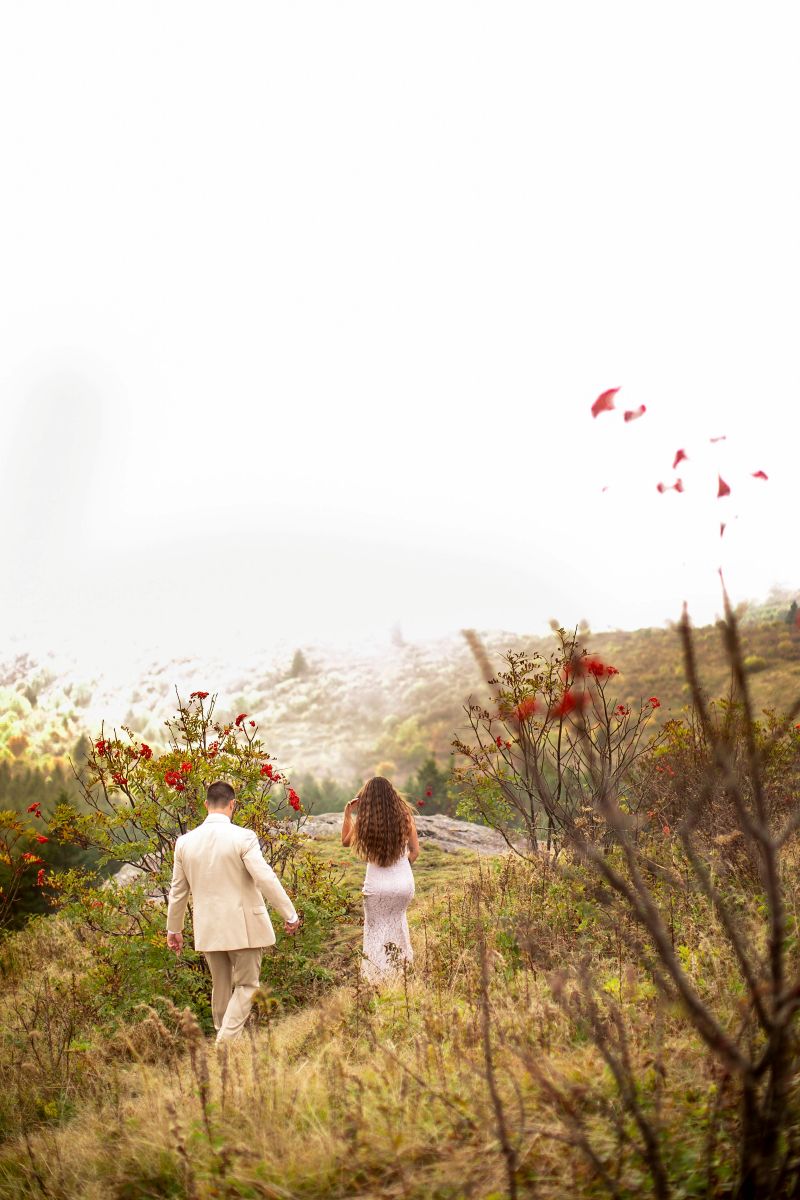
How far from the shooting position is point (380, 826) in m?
6.67

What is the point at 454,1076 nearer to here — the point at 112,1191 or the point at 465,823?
the point at 112,1191

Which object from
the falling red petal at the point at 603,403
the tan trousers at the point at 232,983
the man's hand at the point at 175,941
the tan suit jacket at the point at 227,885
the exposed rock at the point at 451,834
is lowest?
the exposed rock at the point at 451,834

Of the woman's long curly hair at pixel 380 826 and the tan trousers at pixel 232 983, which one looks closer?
the tan trousers at pixel 232 983

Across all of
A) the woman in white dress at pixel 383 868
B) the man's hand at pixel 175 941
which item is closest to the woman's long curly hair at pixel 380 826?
the woman in white dress at pixel 383 868

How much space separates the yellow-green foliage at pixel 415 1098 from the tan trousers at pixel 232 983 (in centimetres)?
32

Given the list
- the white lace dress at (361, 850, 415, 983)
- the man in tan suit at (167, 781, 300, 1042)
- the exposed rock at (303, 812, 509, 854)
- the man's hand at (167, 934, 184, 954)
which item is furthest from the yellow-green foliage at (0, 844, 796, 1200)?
the exposed rock at (303, 812, 509, 854)

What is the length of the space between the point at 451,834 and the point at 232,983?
1051 centimetres

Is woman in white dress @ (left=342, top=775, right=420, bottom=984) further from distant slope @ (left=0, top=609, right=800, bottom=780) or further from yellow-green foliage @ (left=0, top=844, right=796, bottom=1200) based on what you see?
distant slope @ (left=0, top=609, right=800, bottom=780)

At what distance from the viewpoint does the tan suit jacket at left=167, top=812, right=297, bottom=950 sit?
561cm

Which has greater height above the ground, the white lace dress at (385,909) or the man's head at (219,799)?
the man's head at (219,799)

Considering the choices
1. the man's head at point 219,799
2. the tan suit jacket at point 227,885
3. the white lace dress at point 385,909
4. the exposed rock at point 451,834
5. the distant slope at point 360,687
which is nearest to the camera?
the tan suit jacket at point 227,885

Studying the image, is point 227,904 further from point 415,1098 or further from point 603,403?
point 603,403

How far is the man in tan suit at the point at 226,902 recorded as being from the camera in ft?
18.4

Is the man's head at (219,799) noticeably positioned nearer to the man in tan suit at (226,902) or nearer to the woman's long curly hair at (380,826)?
the man in tan suit at (226,902)
